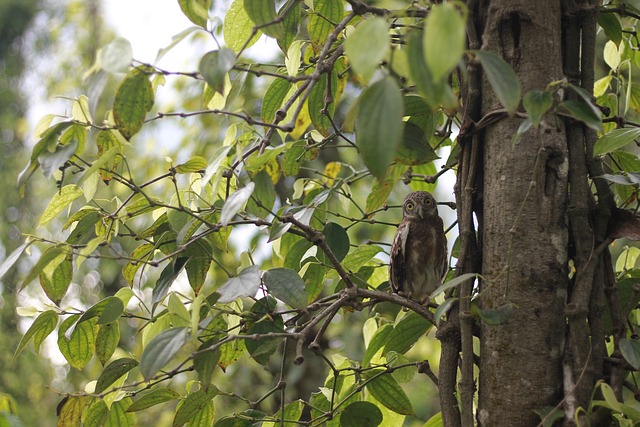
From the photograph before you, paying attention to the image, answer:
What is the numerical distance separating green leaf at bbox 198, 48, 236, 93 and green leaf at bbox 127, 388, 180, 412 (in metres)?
0.47

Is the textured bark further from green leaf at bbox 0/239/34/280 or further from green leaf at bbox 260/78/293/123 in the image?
green leaf at bbox 0/239/34/280

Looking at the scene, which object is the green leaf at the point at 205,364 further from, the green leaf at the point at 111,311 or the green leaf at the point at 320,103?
the green leaf at the point at 320,103

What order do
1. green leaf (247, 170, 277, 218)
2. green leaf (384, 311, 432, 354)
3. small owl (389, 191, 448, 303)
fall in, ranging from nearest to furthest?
1. green leaf (247, 170, 277, 218)
2. green leaf (384, 311, 432, 354)
3. small owl (389, 191, 448, 303)

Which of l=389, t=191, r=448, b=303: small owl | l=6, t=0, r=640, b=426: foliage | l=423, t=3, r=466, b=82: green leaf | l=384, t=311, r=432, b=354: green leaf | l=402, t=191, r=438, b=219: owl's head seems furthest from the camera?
l=402, t=191, r=438, b=219: owl's head

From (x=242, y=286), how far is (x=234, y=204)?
12 centimetres

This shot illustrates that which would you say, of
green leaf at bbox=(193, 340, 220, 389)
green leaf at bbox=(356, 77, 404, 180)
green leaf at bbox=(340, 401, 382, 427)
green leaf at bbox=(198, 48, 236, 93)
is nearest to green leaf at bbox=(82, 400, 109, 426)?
green leaf at bbox=(193, 340, 220, 389)

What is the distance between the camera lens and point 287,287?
91 centimetres

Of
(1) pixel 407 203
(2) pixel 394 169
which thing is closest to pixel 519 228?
(2) pixel 394 169

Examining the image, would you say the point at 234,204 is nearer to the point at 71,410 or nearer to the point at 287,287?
the point at 287,287

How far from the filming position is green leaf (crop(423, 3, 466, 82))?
52cm

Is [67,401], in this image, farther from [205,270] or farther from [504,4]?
[504,4]

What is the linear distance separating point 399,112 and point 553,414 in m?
0.46

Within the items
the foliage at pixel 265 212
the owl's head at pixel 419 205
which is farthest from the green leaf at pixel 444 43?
the owl's head at pixel 419 205

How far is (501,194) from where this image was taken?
927 mm
